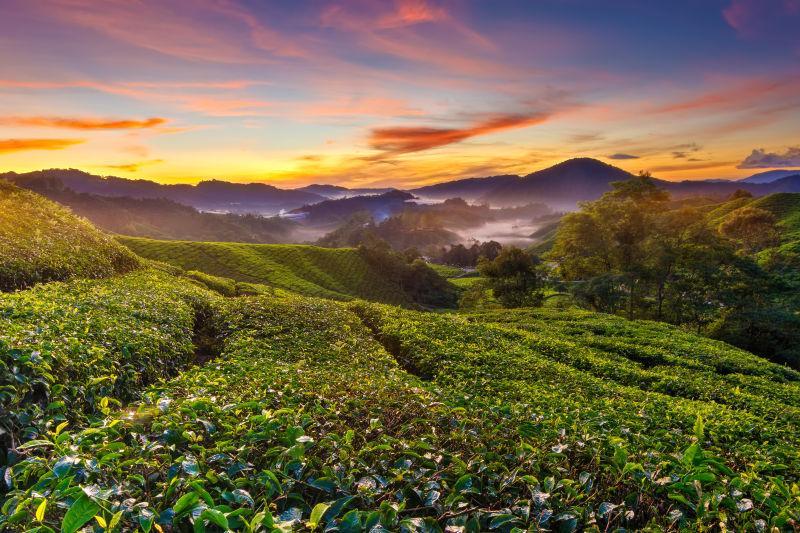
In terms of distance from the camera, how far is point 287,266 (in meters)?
83.1

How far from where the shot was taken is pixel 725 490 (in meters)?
4.32

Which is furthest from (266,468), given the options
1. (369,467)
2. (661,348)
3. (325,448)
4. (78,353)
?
(661,348)

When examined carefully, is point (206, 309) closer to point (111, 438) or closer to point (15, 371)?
point (15, 371)

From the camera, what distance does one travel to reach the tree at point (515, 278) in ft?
224

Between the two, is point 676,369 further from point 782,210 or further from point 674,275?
point 782,210

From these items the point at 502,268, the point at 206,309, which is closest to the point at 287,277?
the point at 502,268

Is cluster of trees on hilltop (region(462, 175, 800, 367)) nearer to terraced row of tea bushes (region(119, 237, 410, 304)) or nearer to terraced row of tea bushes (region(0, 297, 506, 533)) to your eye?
terraced row of tea bushes (region(119, 237, 410, 304))

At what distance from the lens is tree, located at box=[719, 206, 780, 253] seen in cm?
9594

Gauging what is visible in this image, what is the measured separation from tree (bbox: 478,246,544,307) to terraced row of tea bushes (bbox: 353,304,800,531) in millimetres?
54926

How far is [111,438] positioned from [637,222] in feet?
223

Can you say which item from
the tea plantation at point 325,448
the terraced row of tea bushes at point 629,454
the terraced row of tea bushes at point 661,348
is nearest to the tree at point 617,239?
the terraced row of tea bushes at point 661,348

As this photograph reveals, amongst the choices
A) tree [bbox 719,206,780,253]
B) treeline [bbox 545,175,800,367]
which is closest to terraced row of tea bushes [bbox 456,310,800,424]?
treeline [bbox 545,175,800,367]

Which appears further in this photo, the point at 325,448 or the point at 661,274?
the point at 661,274

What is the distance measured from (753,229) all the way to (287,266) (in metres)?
108
